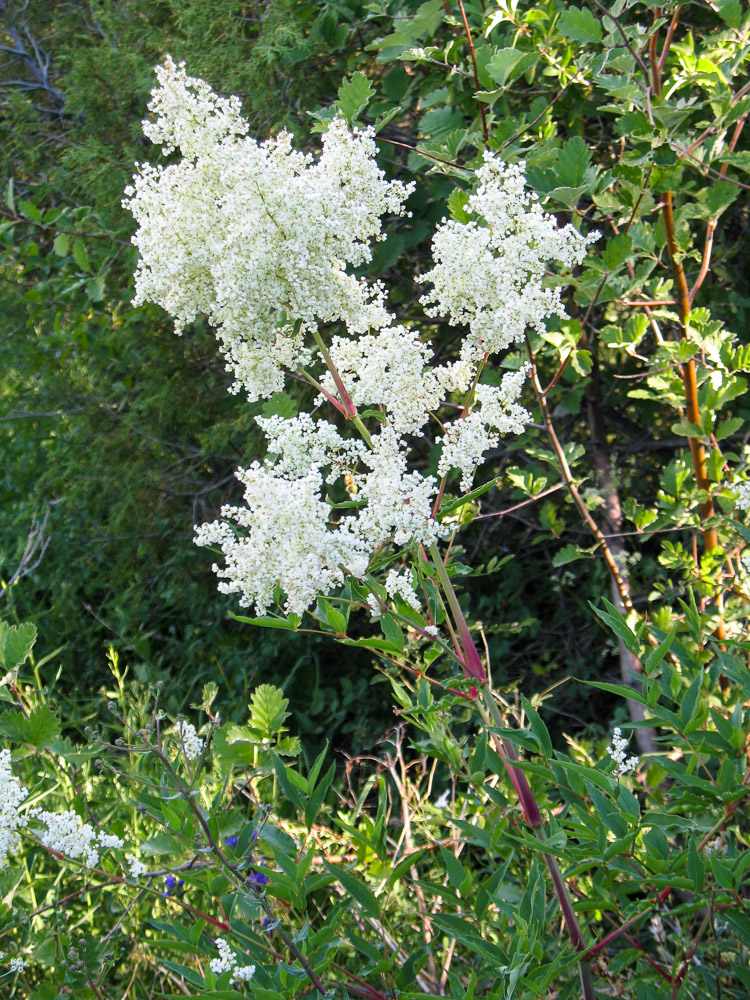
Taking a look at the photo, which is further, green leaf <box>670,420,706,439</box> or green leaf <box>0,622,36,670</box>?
green leaf <box>670,420,706,439</box>

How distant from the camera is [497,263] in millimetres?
1134

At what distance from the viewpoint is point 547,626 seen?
343 cm

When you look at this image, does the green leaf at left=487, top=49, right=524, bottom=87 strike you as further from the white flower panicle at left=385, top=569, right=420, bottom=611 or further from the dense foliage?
the white flower panicle at left=385, top=569, right=420, bottom=611

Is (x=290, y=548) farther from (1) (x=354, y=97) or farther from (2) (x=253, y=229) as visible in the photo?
(1) (x=354, y=97)

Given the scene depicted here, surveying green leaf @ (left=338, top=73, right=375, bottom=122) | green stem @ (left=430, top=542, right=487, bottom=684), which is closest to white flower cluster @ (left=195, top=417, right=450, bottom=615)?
green stem @ (left=430, top=542, right=487, bottom=684)

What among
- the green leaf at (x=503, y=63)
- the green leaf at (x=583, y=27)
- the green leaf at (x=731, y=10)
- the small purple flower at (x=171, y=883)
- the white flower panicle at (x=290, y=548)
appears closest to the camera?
the white flower panicle at (x=290, y=548)

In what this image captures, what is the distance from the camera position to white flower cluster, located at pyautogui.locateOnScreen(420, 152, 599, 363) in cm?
114

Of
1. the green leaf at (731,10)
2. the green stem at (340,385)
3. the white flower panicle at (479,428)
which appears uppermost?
the green leaf at (731,10)

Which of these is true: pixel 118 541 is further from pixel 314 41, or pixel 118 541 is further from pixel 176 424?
pixel 314 41

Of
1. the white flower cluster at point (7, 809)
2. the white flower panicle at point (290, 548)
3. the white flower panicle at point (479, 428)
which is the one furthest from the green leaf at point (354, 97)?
the white flower cluster at point (7, 809)

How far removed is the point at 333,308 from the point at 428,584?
398 mm

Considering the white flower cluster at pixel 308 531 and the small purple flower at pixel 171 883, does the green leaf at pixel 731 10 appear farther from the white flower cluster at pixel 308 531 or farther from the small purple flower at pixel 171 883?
the small purple flower at pixel 171 883

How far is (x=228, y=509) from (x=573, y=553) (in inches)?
50.4

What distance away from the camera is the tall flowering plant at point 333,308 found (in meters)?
1.05
